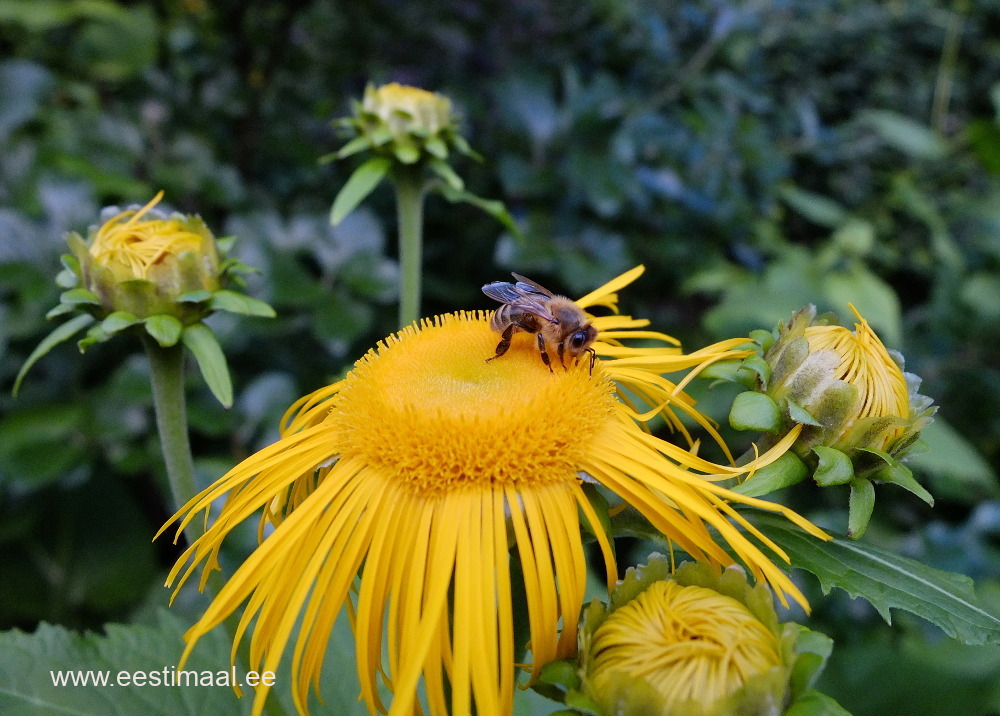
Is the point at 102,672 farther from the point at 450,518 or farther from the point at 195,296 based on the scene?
the point at 450,518

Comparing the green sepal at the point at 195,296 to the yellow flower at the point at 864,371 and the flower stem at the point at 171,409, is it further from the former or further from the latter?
the yellow flower at the point at 864,371

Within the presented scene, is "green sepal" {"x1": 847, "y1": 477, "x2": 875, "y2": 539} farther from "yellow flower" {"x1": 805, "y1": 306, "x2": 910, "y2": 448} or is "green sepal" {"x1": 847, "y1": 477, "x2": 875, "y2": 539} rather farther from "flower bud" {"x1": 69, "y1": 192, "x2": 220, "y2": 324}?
"flower bud" {"x1": 69, "y1": 192, "x2": 220, "y2": 324}

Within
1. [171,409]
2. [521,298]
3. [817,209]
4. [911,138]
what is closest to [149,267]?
[171,409]

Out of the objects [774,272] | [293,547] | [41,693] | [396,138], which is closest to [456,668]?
[293,547]

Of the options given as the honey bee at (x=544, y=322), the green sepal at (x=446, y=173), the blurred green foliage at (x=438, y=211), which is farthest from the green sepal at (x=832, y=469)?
the blurred green foliage at (x=438, y=211)

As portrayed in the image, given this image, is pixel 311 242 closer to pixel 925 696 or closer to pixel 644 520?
pixel 644 520

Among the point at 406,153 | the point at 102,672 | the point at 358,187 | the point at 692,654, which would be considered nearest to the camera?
the point at 692,654
